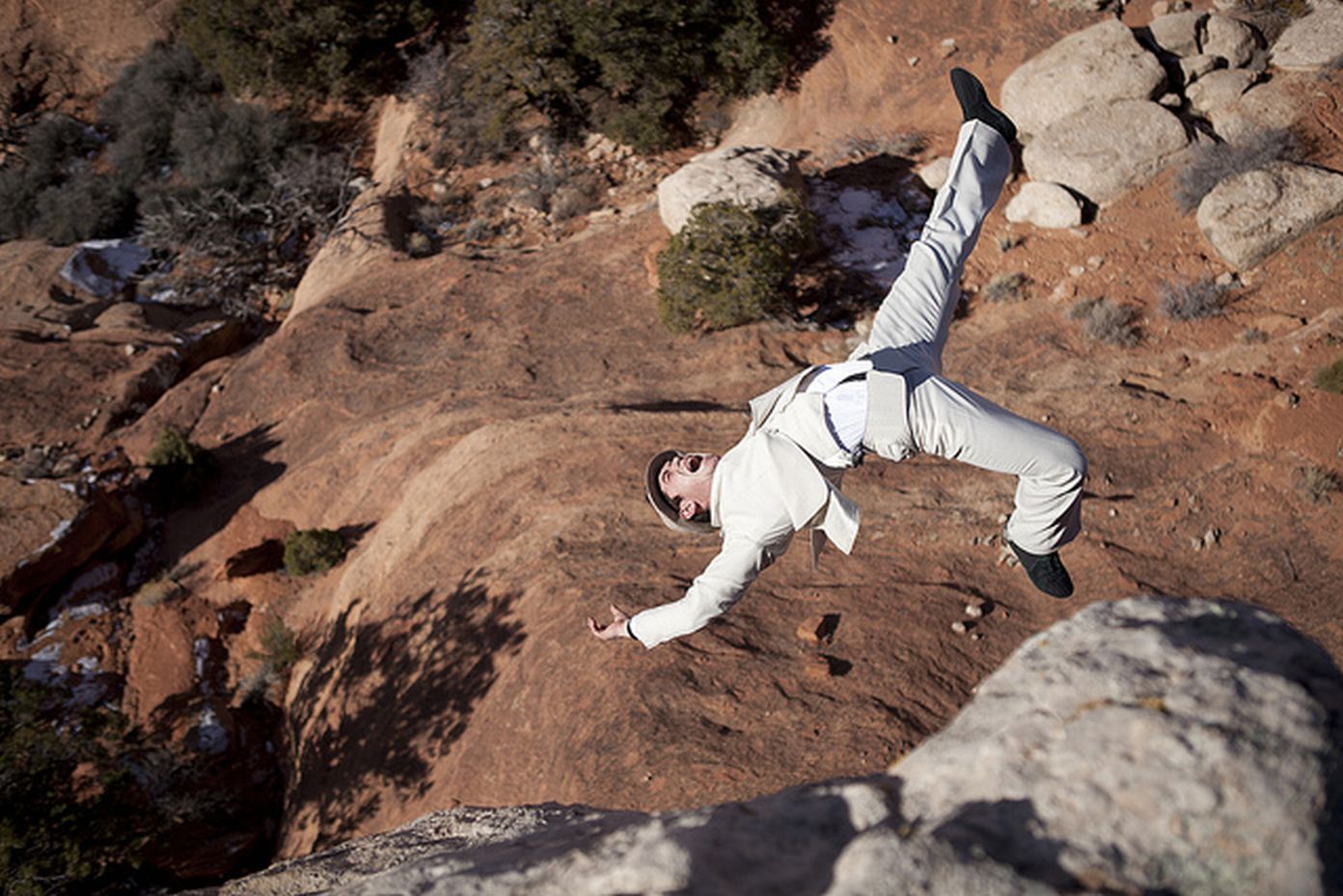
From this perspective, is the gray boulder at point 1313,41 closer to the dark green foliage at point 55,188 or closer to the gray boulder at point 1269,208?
the gray boulder at point 1269,208

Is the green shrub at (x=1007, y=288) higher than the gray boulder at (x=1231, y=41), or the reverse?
the gray boulder at (x=1231, y=41)

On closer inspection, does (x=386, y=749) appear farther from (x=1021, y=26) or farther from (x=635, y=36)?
(x=1021, y=26)

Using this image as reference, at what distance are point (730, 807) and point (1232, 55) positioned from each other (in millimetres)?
12102

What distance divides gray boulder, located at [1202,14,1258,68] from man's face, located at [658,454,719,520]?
10.6 metres

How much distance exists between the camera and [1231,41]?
10.3 m

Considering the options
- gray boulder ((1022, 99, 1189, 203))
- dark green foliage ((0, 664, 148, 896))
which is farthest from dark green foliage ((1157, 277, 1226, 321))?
dark green foliage ((0, 664, 148, 896))

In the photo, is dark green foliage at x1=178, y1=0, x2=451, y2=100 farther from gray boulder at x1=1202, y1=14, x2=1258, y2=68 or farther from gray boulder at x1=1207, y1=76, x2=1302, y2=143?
gray boulder at x1=1207, y1=76, x2=1302, y2=143

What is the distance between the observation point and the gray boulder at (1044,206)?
9883mm

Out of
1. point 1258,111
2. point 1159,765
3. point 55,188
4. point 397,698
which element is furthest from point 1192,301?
point 55,188

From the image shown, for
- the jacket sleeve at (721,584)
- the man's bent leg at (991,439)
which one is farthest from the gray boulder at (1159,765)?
the man's bent leg at (991,439)

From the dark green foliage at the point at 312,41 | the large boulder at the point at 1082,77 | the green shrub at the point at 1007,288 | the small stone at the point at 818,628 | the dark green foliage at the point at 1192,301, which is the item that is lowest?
the green shrub at the point at 1007,288

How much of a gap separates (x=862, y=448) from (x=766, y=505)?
512 mm

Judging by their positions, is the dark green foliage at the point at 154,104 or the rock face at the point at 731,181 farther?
the dark green foliage at the point at 154,104

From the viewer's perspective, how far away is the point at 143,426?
475 inches
